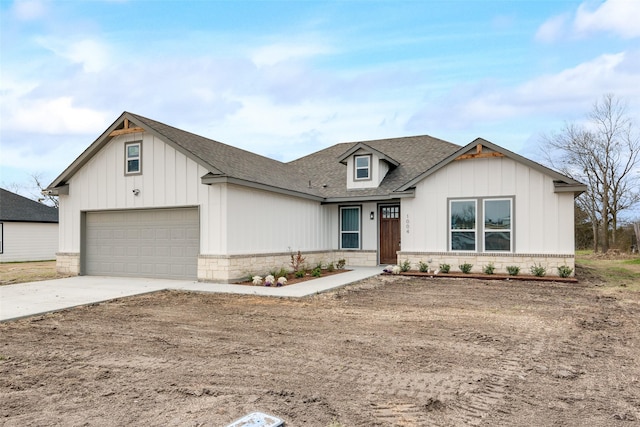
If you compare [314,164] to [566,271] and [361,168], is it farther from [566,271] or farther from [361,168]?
[566,271]

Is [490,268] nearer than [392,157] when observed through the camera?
Yes

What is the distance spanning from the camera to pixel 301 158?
23641mm

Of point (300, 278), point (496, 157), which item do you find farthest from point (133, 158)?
point (496, 157)

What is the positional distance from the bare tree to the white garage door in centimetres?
2694

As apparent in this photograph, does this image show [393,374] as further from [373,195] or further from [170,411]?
[373,195]

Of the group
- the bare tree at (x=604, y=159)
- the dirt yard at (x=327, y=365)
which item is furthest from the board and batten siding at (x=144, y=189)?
the bare tree at (x=604, y=159)

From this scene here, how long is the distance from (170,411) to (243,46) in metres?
13.7

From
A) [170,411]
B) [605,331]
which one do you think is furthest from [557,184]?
[170,411]

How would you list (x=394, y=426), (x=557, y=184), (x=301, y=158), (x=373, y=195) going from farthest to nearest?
(x=301, y=158) → (x=373, y=195) → (x=557, y=184) → (x=394, y=426)

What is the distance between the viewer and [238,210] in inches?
521

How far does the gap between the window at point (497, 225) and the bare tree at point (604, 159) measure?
18.5 m

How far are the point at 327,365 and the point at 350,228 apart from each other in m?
13.7

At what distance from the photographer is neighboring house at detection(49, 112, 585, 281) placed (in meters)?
13.3

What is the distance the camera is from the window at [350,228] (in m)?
18.5
